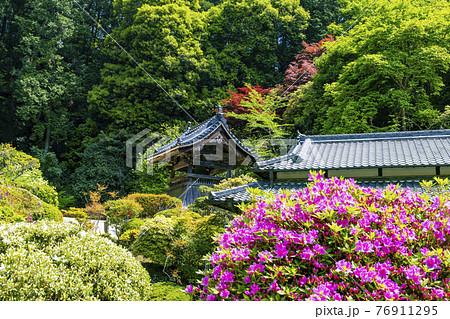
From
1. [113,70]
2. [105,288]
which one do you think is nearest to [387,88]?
[105,288]

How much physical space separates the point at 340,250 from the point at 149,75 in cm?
1846

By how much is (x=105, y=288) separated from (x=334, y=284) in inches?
98.0

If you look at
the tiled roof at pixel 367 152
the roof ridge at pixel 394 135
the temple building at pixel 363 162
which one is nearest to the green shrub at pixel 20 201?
the temple building at pixel 363 162

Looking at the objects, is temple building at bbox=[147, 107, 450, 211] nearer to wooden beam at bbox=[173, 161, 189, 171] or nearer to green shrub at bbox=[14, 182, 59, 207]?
wooden beam at bbox=[173, 161, 189, 171]

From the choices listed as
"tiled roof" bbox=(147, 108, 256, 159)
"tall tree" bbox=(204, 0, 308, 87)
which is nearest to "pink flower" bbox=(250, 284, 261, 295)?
"tiled roof" bbox=(147, 108, 256, 159)

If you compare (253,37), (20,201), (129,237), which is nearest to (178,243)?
(129,237)

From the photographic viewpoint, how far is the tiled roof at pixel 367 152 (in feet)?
25.4

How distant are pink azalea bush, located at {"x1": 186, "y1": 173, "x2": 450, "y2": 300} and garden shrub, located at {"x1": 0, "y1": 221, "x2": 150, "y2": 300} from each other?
4.82 feet

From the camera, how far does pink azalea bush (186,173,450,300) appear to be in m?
2.25

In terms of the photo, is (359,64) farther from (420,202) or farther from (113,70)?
(113,70)

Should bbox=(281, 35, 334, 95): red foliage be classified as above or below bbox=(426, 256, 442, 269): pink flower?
above

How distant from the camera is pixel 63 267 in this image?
Result: 3572 millimetres

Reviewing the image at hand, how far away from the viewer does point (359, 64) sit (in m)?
13.4

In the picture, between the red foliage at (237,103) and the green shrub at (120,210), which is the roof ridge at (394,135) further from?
the red foliage at (237,103)
